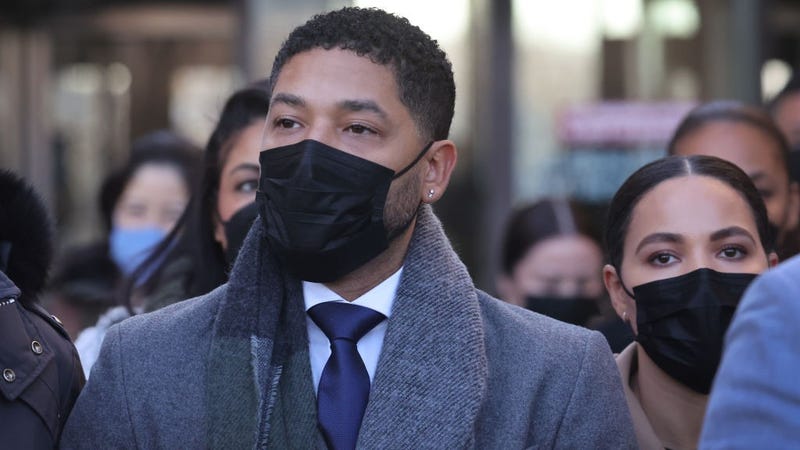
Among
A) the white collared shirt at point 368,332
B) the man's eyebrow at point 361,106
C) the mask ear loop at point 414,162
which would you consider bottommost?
the white collared shirt at point 368,332

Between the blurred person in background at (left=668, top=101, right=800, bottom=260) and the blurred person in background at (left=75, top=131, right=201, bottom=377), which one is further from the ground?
the blurred person in background at (left=668, top=101, right=800, bottom=260)

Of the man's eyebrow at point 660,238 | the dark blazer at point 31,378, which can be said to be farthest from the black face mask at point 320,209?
the man's eyebrow at point 660,238

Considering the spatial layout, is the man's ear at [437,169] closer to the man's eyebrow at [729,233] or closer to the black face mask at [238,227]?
the man's eyebrow at [729,233]

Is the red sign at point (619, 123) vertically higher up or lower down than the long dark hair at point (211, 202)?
lower down

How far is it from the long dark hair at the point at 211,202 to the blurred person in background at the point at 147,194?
776mm

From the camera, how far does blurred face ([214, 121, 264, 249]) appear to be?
3.81 m

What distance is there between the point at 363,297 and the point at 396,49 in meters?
0.53

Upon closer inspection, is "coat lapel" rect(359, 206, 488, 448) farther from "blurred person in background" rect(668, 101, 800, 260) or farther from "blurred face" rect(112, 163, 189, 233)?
"blurred face" rect(112, 163, 189, 233)

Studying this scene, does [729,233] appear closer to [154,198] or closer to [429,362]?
[429,362]

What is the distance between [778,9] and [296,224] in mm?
6575

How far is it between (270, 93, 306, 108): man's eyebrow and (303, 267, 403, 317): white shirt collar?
0.37 meters

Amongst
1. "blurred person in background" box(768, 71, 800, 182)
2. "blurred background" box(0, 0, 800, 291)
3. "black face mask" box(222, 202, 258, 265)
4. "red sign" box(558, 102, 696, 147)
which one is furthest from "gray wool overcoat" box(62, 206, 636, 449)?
"red sign" box(558, 102, 696, 147)

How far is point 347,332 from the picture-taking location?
2.62m

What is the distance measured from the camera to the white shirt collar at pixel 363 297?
2.68 m
